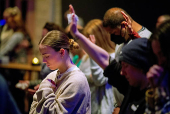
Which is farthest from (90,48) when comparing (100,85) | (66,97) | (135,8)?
(135,8)

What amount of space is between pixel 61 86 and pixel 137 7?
5.78ft

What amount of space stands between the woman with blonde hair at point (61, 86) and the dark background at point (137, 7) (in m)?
1.33

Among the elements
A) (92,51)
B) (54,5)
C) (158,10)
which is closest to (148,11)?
(158,10)

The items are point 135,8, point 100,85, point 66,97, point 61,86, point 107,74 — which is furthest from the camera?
point 135,8

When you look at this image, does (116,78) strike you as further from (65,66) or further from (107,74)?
(65,66)

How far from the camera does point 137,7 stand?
3387mm

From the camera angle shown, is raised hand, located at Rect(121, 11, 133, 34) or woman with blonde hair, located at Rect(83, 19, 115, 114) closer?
raised hand, located at Rect(121, 11, 133, 34)

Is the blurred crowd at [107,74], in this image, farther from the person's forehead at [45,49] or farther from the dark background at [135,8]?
the dark background at [135,8]

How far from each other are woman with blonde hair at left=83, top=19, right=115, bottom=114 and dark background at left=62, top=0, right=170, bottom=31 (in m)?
0.38

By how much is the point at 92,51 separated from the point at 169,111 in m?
1.08

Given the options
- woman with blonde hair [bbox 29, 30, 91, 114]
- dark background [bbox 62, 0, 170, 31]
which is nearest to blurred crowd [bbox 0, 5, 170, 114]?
woman with blonde hair [bbox 29, 30, 91, 114]

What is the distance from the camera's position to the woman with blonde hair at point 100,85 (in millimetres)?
3016

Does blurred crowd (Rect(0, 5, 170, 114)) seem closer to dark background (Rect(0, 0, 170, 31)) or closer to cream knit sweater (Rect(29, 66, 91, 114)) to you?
cream knit sweater (Rect(29, 66, 91, 114))

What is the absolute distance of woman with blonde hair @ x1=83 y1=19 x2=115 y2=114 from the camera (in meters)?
3.02
